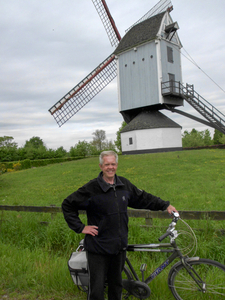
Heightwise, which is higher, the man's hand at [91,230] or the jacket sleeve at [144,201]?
the jacket sleeve at [144,201]

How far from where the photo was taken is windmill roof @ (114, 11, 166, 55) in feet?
70.8

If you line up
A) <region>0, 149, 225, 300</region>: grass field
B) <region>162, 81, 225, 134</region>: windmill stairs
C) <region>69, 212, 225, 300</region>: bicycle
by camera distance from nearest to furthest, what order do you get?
<region>69, 212, 225, 300</region>: bicycle < <region>0, 149, 225, 300</region>: grass field < <region>162, 81, 225, 134</region>: windmill stairs

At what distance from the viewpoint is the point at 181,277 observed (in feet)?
9.56

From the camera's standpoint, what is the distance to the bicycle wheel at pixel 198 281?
2.86 meters

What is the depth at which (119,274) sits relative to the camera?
2781 millimetres

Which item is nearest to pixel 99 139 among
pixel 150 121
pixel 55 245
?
pixel 150 121

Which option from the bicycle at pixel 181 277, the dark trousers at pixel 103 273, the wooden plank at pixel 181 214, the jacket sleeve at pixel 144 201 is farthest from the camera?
the wooden plank at pixel 181 214

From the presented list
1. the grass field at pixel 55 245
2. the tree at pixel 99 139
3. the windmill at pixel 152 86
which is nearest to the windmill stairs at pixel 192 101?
the windmill at pixel 152 86

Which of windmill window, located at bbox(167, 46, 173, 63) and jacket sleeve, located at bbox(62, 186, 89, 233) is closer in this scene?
jacket sleeve, located at bbox(62, 186, 89, 233)

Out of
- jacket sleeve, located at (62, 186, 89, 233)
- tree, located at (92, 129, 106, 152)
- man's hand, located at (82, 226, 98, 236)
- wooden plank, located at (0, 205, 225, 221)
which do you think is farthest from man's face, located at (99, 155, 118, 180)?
tree, located at (92, 129, 106, 152)

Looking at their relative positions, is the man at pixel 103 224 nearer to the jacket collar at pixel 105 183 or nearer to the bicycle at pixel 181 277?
the jacket collar at pixel 105 183

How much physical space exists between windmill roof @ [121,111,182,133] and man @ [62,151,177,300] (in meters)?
20.2

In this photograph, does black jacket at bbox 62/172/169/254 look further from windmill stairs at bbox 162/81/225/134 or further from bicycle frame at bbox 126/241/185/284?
windmill stairs at bbox 162/81/225/134

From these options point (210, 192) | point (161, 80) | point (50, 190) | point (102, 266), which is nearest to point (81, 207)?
point (102, 266)
